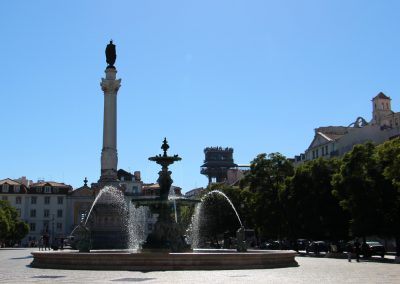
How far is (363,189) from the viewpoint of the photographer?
42.6 meters

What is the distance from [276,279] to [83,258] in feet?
28.3

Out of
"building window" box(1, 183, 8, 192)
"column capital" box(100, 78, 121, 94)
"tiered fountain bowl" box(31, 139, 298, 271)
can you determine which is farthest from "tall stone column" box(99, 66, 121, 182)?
"building window" box(1, 183, 8, 192)

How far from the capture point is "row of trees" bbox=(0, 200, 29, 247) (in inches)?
2972

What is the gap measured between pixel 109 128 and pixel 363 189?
34.3m

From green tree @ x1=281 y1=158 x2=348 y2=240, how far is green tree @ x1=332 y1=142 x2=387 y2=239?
6967 millimetres

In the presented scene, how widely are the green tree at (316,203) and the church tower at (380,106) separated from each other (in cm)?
3462

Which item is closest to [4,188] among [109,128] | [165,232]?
[109,128]

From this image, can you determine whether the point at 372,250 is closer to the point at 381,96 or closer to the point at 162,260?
the point at 162,260

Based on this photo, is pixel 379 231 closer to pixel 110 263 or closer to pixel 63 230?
pixel 110 263

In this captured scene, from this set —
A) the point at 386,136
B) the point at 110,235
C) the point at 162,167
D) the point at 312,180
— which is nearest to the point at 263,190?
the point at 312,180

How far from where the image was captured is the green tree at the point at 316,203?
52.3 metres

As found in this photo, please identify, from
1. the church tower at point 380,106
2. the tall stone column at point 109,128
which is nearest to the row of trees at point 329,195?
the tall stone column at point 109,128

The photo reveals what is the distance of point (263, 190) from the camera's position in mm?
61906

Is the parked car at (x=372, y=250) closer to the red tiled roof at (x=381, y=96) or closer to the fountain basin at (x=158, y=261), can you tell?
the fountain basin at (x=158, y=261)
